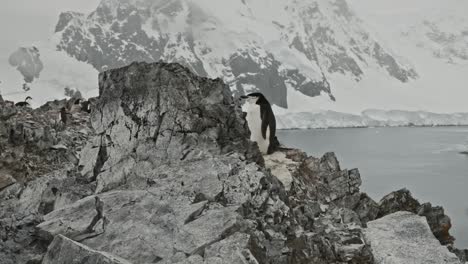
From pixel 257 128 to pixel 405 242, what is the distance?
4.06 metres

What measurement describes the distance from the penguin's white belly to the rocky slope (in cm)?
37

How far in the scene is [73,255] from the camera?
5.42 m

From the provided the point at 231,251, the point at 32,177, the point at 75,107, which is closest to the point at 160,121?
the point at 231,251

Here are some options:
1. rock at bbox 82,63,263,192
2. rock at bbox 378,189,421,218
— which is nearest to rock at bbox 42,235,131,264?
rock at bbox 82,63,263,192

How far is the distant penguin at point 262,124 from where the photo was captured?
1057cm

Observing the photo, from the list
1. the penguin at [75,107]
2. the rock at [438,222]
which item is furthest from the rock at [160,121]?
the penguin at [75,107]

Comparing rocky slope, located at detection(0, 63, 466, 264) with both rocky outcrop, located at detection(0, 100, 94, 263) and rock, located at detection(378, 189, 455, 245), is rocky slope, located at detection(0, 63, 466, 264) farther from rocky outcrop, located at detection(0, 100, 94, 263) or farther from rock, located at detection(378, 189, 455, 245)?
rock, located at detection(378, 189, 455, 245)

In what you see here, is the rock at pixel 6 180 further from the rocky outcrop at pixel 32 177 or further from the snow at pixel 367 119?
the snow at pixel 367 119

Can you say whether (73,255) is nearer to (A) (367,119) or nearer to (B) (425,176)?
(B) (425,176)

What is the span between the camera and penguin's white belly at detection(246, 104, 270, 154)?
34.8ft

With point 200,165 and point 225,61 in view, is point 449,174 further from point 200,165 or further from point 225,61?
point 225,61

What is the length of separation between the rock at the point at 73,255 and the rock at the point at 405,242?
364cm

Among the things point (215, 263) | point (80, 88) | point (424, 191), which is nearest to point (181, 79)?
point (215, 263)

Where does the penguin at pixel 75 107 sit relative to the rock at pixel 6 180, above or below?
above
